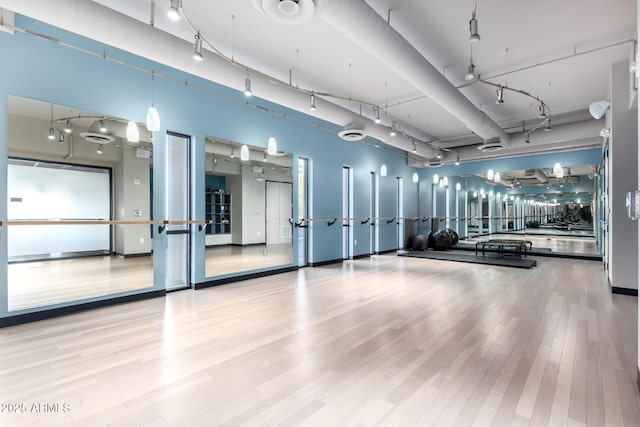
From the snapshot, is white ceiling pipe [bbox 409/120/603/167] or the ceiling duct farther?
the ceiling duct

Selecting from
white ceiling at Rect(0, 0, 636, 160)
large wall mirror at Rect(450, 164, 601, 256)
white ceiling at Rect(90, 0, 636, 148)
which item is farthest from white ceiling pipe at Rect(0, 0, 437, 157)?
large wall mirror at Rect(450, 164, 601, 256)

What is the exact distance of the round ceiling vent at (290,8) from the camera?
2812 millimetres

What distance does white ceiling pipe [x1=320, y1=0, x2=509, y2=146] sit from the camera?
323cm

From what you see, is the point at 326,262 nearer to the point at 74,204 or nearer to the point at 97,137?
the point at 74,204

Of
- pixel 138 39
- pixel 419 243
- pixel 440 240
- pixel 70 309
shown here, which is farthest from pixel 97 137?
pixel 440 240

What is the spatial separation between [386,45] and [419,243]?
Answer: 8.24m

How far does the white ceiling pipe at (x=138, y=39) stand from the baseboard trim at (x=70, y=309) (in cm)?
282

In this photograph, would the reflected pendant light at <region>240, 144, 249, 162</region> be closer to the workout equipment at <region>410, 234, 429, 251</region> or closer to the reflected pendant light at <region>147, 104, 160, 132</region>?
the reflected pendant light at <region>147, 104, 160, 132</region>

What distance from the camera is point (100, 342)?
3184 millimetres

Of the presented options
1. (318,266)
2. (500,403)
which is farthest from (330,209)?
(500,403)

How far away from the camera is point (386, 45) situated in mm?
3822

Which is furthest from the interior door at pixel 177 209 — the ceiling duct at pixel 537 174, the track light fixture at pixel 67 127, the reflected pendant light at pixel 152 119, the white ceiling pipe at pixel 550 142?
the ceiling duct at pixel 537 174

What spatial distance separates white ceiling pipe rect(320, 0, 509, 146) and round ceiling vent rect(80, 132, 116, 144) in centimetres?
366

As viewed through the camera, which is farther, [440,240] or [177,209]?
[440,240]
